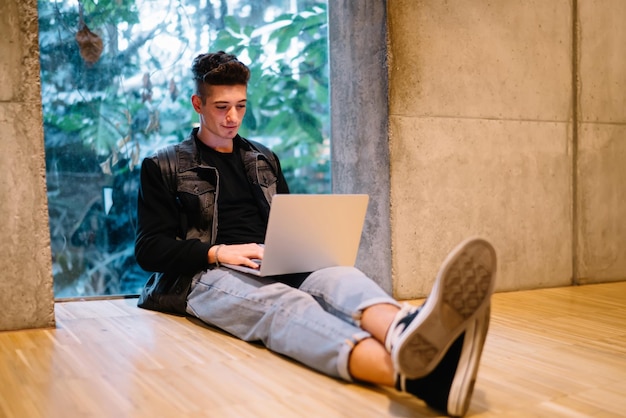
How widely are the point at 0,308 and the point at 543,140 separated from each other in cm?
262

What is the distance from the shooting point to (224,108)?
7.82ft

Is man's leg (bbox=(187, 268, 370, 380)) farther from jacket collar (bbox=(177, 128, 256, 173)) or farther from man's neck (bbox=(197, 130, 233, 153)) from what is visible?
man's neck (bbox=(197, 130, 233, 153))

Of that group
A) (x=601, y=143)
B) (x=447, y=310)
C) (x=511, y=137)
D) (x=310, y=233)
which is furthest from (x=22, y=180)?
(x=601, y=143)

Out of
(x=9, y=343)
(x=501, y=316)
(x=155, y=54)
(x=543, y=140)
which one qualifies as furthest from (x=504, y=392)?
(x=155, y=54)

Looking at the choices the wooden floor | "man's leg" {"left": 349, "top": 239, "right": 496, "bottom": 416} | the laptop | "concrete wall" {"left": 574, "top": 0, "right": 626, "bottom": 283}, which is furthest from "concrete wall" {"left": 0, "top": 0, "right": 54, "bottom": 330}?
"concrete wall" {"left": 574, "top": 0, "right": 626, "bottom": 283}

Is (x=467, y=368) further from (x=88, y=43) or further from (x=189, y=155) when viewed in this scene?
(x=88, y=43)

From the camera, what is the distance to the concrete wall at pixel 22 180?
2260mm

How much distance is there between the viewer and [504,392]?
161 centimetres

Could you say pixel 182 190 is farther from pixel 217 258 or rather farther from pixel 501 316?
pixel 501 316

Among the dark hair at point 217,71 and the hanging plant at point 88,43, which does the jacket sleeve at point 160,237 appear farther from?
the hanging plant at point 88,43

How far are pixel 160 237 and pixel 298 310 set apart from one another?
700 mm

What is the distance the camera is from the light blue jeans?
5.47ft

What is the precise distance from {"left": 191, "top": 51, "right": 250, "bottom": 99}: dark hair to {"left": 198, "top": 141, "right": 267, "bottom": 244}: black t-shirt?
0.84ft

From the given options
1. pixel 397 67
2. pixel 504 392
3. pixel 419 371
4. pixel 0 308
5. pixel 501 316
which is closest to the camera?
pixel 419 371
